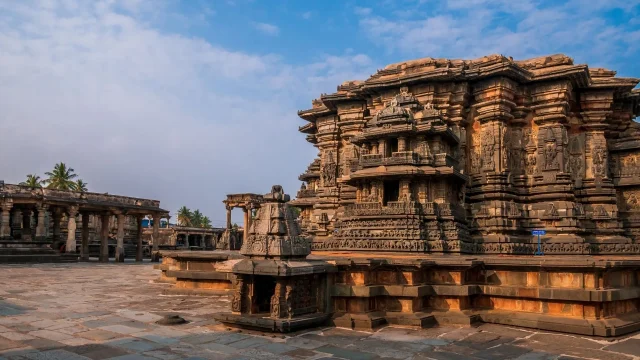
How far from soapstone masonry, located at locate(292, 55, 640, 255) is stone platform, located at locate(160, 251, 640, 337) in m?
5.43

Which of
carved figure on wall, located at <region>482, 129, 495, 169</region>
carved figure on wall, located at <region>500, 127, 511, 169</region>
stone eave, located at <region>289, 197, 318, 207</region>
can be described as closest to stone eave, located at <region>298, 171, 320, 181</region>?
stone eave, located at <region>289, 197, 318, 207</region>

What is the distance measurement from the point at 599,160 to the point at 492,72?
5.48 meters

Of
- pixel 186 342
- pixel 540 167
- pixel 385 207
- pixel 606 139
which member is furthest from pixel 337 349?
pixel 606 139

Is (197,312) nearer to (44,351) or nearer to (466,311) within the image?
(44,351)

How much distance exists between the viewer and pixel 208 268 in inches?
543

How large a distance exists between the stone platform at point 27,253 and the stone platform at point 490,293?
24.0m

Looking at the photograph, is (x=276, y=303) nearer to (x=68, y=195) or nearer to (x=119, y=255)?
(x=119, y=255)

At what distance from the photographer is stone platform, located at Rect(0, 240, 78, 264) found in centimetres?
2797

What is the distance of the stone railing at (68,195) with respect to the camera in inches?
1235

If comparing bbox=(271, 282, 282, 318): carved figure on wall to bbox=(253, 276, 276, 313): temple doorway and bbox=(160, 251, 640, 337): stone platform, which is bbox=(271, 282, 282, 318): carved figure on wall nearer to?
bbox=(253, 276, 276, 313): temple doorway

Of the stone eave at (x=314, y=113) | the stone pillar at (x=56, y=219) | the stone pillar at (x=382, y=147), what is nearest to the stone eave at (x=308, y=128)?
the stone eave at (x=314, y=113)

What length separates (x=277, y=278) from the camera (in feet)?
28.5

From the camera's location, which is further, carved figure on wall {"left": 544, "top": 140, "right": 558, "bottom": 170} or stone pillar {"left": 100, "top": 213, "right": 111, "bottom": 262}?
stone pillar {"left": 100, "top": 213, "right": 111, "bottom": 262}

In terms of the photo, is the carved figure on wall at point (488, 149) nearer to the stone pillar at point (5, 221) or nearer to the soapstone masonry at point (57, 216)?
the soapstone masonry at point (57, 216)
